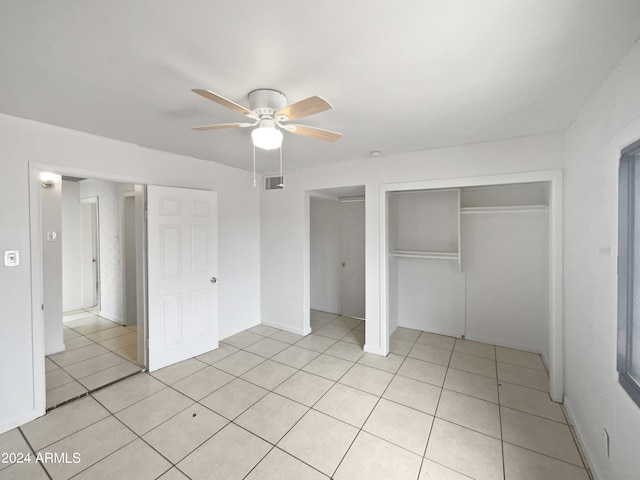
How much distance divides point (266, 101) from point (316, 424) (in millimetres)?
2429

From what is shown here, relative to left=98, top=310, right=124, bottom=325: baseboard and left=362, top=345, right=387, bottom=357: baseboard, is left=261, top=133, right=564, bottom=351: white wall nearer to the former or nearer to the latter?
left=362, top=345, right=387, bottom=357: baseboard

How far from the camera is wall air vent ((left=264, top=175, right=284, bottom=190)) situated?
4.06 meters

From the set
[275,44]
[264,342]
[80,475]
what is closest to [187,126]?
[275,44]

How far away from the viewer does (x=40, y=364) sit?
227 cm

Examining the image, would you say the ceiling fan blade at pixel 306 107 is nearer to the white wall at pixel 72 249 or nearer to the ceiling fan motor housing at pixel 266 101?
the ceiling fan motor housing at pixel 266 101

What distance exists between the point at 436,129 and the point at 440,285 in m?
2.38

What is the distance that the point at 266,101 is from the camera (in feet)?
5.56

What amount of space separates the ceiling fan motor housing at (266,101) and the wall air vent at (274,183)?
2231mm

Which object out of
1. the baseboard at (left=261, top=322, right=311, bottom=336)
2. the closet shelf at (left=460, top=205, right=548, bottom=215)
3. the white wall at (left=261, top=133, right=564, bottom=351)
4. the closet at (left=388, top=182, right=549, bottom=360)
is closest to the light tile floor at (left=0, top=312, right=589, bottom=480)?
the closet at (left=388, top=182, right=549, bottom=360)

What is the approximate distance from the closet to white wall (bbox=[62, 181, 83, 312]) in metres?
5.62

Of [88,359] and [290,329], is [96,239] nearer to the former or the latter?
[88,359]

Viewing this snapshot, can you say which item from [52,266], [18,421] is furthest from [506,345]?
[52,266]

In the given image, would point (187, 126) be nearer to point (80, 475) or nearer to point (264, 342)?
point (80, 475)

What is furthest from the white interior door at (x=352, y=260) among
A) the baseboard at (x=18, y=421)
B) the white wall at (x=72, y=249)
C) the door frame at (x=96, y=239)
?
the white wall at (x=72, y=249)
